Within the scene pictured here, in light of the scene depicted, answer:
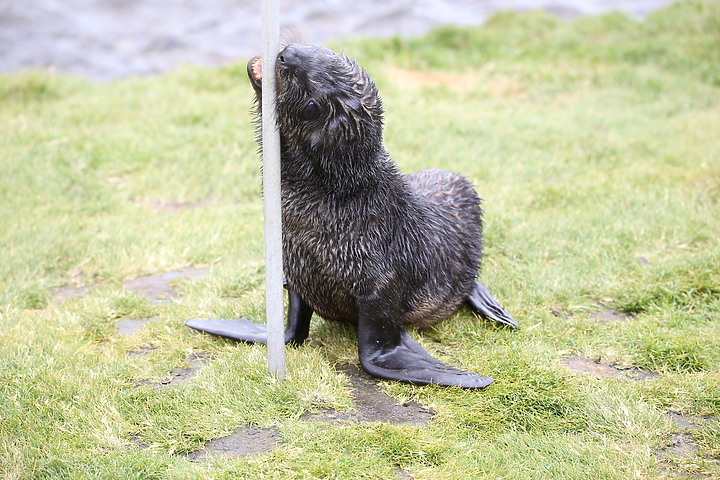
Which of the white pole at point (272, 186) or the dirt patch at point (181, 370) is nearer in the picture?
the white pole at point (272, 186)

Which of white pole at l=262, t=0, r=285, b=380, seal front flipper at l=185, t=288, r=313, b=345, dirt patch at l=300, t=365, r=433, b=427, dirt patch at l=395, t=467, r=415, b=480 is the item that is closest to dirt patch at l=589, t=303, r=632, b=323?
dirt patch at l=300, t=365, r=433, b=427

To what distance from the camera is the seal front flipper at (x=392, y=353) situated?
3721 millimetres

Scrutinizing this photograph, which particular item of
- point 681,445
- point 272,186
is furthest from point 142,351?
point 681,445

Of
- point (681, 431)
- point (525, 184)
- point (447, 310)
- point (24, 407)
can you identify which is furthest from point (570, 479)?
point (525, 184)

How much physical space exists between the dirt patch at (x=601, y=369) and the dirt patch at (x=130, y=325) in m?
2.49

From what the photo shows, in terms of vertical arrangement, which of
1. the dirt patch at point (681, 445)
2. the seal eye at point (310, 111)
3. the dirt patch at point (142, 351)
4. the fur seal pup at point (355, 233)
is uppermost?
the seal eye at point (310, 111)

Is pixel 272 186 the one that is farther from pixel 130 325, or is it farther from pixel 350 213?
pixel 130 325

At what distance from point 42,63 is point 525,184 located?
9.57 metres

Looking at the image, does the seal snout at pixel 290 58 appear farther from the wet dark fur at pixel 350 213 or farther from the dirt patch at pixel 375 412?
the dirt patch at pixel 375 412

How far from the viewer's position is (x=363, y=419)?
348 centimetres

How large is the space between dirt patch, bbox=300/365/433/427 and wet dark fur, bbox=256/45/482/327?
0.47m

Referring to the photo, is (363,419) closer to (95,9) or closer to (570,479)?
(570,479)

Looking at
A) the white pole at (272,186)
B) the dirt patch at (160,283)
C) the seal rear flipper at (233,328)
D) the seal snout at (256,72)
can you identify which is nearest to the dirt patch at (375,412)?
the white pole at (272,186)

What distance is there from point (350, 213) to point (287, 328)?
0.80 m
